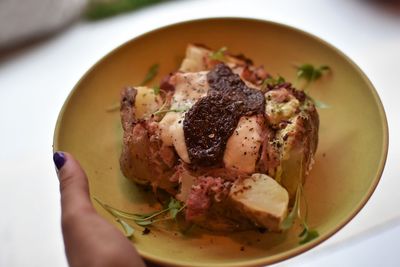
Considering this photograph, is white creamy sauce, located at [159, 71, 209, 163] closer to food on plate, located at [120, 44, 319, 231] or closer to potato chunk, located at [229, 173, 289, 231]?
food on plate, located at [120, 44, 319, 231]

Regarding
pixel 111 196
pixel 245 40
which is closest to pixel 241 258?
pixel 111 196

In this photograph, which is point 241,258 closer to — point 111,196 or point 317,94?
point 111,196

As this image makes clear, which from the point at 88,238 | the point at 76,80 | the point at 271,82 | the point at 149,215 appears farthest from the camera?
the point at 76,80

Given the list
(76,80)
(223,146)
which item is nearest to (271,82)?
(223,146)

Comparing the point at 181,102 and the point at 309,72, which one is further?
the point at 309,72

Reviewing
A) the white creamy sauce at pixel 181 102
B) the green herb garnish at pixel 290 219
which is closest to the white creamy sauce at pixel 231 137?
the white creamy sauce at pixel 181 102

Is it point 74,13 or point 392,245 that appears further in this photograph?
point 74,13

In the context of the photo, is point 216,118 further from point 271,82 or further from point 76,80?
point 76,80
